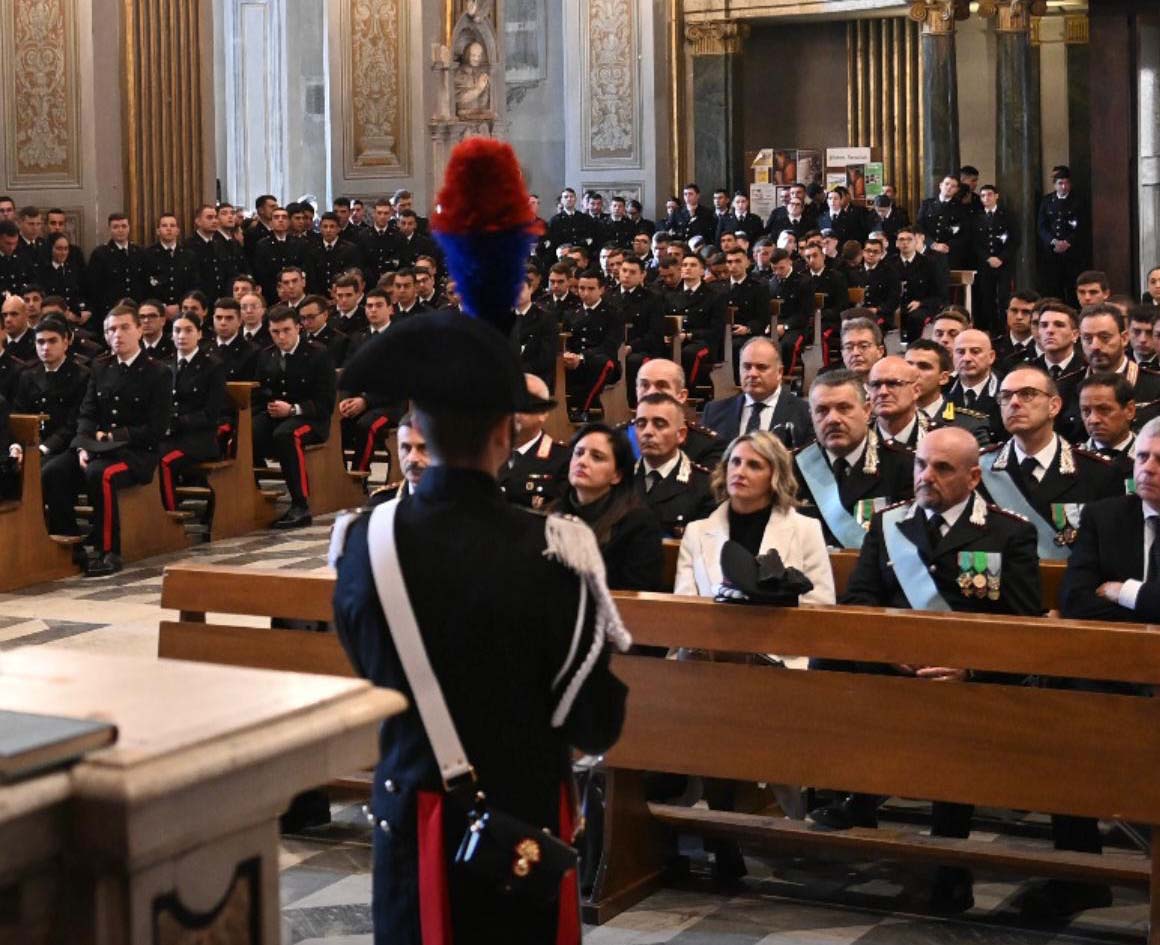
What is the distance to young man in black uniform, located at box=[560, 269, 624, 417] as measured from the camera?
13641 mm

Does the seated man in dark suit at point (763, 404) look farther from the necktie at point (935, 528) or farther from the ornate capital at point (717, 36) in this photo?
the ornate capital at point (717, 36)

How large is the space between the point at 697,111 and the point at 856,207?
314 centimetres

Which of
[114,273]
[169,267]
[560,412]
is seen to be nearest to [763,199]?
[169,267]

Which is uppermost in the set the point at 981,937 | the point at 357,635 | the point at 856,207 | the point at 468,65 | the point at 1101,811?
the point at 468,65

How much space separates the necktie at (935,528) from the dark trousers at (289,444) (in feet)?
21.2

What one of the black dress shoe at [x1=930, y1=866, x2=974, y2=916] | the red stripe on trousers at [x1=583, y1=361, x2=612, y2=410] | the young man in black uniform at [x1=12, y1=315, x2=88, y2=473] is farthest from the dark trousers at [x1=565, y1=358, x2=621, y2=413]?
the black dress shoe at [x1=930, y1=866, x2=974, y2=916]

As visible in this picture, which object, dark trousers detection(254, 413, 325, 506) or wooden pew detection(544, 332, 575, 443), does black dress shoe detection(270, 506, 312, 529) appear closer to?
dark trousers detection(254, 413, 325, 506)

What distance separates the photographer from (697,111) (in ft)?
76.4

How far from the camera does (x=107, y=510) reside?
9.89 metres

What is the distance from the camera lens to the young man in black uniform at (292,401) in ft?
36.9

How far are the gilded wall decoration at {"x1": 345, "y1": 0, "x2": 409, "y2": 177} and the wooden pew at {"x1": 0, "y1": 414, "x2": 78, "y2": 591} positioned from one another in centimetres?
1066

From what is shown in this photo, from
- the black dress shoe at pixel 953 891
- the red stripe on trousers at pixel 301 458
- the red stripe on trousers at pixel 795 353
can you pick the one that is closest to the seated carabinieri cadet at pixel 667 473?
the black dress shoe at pixel 953 891

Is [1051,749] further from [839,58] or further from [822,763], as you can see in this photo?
[839,58]

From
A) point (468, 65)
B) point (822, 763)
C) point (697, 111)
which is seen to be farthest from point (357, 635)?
point (697, 111)
